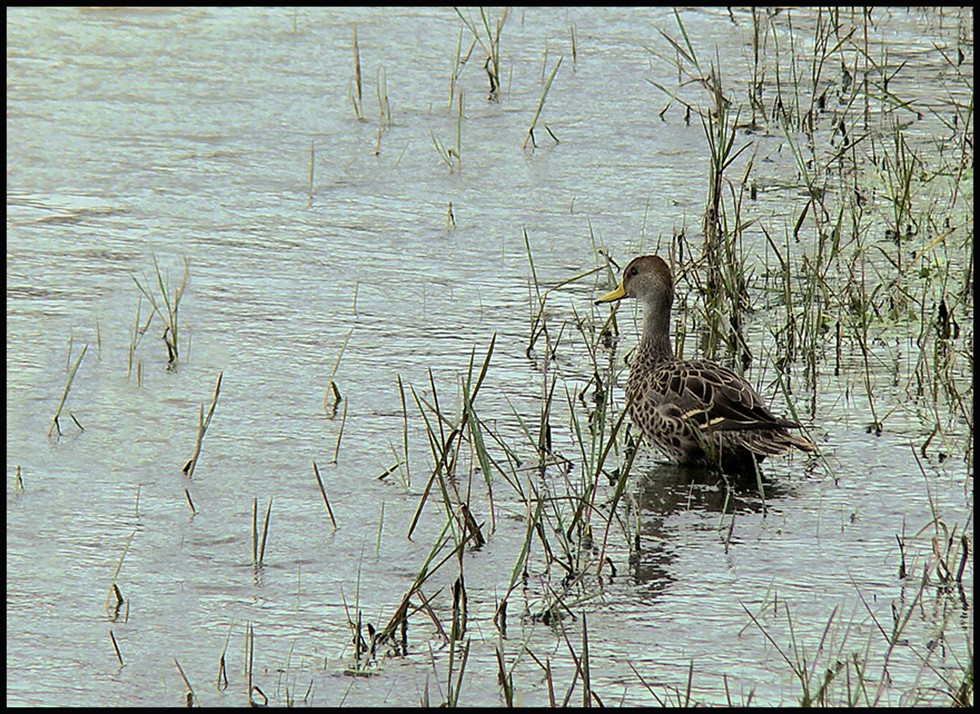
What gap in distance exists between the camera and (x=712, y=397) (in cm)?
605

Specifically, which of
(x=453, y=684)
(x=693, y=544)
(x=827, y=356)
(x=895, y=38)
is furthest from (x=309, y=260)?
(x=895, y=38)

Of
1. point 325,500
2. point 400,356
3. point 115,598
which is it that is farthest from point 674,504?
point 115,598

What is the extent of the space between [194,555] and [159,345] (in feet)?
6.46

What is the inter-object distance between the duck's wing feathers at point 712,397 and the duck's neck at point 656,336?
0.26m

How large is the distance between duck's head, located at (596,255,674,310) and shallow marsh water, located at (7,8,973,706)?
372mm

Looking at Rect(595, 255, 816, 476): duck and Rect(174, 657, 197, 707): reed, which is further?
Rect(595, 255, 816, 476): duck

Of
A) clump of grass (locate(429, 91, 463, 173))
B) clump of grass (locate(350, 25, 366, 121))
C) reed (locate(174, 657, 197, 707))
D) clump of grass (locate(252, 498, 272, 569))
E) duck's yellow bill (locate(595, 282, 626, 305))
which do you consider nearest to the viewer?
reed (locate(174, 657, 197, 707))

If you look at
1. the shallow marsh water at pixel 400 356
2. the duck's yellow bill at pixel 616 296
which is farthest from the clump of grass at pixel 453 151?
the duck's yellow bill at pixel 616 296

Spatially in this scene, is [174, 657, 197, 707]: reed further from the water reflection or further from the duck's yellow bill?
the duck's yellow bill

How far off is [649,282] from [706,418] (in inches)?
36.5

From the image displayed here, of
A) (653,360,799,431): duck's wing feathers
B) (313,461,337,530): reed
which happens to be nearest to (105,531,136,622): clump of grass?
(313,461,337,530): reed

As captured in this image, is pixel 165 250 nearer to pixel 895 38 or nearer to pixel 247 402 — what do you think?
pixel 247 402

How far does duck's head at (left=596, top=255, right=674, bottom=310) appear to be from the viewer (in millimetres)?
6730

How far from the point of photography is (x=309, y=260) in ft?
26.3
